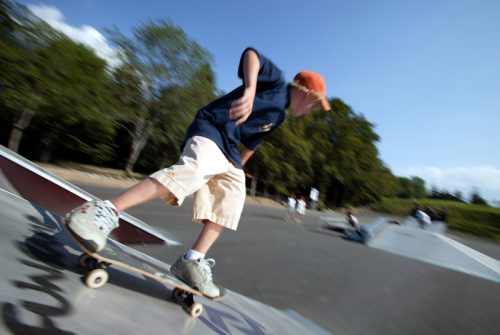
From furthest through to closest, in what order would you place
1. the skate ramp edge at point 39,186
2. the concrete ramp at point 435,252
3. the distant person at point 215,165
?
the concrete ramp at point 435,252, the skate ramp edge at point 39,186, the distant person at point 215,165

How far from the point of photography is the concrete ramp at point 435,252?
5.83m

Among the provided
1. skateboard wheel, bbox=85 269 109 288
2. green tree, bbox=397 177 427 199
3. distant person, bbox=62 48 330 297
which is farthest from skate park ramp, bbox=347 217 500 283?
green tree, bbox=397 177 427 199

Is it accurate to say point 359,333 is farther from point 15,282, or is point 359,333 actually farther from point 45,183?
point 45,183

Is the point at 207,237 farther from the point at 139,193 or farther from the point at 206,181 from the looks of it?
the point at 139,193

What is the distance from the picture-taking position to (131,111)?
24.6 metres

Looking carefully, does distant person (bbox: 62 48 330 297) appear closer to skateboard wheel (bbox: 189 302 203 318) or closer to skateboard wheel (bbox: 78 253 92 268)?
skateboard wheel (bbox: 189 302 203 318)

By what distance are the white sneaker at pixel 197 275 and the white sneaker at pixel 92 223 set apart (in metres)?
0.52

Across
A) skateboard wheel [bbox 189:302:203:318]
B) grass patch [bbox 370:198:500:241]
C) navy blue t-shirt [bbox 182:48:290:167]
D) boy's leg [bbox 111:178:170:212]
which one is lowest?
skateboard wheel [bbox 189:302:203:318]

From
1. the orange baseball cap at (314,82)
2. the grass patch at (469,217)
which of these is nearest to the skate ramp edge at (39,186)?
the orange baseball cap at (314,82)

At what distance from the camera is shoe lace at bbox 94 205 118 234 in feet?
4.93

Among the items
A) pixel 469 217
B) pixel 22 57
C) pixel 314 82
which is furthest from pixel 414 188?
pixel 314 82

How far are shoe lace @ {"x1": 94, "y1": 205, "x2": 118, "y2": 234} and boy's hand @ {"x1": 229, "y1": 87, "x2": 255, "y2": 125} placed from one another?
2.81 feet

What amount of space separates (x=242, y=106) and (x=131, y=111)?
81.8 feet

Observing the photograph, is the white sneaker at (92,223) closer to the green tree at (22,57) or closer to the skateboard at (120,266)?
the skateboard at (120,266)
